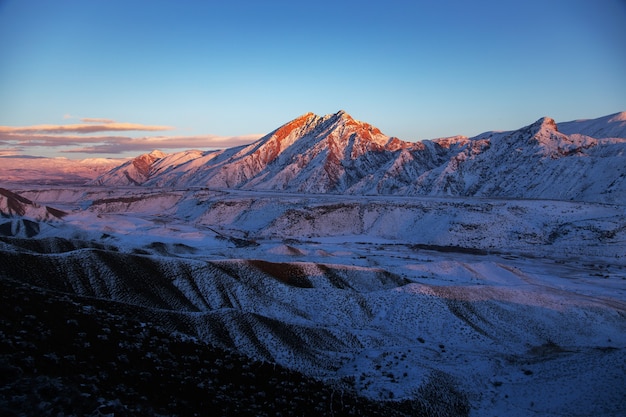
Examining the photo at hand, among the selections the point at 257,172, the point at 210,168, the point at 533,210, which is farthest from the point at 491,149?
the point at 210,168

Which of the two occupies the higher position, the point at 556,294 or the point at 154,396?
the point at 154,396

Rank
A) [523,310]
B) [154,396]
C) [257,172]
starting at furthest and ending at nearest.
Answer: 1. [257,172]
2. [523,310]
3. [154,396]

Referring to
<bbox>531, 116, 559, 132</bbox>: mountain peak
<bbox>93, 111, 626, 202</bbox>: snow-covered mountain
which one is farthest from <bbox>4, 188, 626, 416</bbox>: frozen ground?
<bbox>531, 116, 559, 132</bbox>: mountain peak

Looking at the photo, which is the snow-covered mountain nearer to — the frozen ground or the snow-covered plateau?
the snow-covered plateau

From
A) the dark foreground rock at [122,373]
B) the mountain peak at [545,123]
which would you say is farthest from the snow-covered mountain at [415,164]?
the dark foreground rock at [122,373]

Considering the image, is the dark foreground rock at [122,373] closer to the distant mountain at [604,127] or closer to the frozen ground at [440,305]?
the frozen ground at [440,305]

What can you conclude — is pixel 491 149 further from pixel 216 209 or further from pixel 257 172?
pixel 257 172
